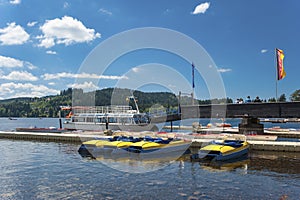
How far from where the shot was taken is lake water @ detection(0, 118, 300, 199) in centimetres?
1820

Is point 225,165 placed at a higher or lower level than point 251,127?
lower

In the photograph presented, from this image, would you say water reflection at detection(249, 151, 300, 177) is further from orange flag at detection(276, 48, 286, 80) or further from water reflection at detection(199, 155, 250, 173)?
orange flag at detection(276, 48, 286, 80)

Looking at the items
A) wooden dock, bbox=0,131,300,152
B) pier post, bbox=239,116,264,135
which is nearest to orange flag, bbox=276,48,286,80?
wooden dock, bbox=0,131,300,152

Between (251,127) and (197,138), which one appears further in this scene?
(251,127)

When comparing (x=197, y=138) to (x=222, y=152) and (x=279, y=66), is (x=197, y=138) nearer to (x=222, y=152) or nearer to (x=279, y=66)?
(x=222, y=152)

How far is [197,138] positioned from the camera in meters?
45.4

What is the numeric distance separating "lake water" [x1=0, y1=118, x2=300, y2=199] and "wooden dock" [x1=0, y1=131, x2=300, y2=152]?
5.34 meters

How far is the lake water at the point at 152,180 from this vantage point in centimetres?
1820

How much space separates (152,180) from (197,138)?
81.7 feet

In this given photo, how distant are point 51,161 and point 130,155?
934 cm

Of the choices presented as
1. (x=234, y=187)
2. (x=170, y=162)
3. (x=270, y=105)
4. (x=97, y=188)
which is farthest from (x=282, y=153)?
Result: (x=97, y=188)

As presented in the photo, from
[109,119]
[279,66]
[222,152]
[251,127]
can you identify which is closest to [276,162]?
[222,152]

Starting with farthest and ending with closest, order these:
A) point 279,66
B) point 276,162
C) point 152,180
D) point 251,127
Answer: point 251,127 → point 279,66 → point 276,162 → point 152,180

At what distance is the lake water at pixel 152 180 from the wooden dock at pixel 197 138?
17.5ft
